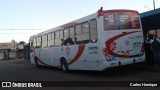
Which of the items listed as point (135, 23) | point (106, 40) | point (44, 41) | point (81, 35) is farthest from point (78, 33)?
point (44, 41)

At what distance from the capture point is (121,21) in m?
13.4

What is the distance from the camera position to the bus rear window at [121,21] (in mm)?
13133

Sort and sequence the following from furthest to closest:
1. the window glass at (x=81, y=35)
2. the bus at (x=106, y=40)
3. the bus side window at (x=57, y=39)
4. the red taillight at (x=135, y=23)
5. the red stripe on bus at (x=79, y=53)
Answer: the bus side window at (x=57, y=39), the red stripe on bus at (x=79, y=53), the window glass at (x=81, y=35), the red taillight at (x=135, y=23), the bus at (x=106, y=40)

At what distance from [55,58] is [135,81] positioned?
8.35 metres

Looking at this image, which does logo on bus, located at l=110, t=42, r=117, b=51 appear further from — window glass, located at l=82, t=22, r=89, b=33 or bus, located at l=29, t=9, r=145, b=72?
window glass, located at l=82, t=22, r=89, b=33

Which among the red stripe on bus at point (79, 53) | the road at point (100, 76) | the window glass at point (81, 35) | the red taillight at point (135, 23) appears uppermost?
the red taillight at point (135, 23)

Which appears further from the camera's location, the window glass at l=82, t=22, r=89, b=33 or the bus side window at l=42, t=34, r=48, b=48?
the bus side window at l=42, t=34, r=48, b=48

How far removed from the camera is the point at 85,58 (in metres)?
14.4

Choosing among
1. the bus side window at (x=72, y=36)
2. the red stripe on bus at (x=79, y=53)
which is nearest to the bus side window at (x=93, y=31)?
the red stripe on bus at (x=79, y=53)

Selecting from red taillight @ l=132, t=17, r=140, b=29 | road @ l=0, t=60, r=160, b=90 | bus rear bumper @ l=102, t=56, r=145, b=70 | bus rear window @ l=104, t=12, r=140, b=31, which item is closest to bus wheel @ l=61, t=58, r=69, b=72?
road @ l=0, t=60, r=160, b=90

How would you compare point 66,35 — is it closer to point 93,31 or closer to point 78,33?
point 78,33

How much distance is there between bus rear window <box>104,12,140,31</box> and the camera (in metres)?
13.1

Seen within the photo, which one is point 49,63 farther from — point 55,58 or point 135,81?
point 135,81

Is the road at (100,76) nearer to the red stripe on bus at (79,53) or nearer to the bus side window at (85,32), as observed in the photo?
the red stripe on bus at (79,53)
